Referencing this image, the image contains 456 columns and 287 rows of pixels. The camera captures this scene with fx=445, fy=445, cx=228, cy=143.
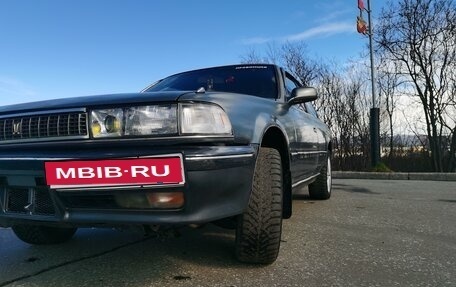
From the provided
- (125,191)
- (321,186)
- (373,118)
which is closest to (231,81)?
(125,191)

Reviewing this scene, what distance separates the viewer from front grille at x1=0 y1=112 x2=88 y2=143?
2262 millimetres

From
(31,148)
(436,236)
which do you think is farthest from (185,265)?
(436,236)

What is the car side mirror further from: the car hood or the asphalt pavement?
the car hood

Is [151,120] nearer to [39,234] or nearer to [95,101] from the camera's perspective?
[95,101]

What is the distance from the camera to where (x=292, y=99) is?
355 centimetres

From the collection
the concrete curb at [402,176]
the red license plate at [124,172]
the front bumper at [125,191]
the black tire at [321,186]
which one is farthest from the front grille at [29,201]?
the concrete curb at [402,176]

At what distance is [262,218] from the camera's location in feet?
8.30

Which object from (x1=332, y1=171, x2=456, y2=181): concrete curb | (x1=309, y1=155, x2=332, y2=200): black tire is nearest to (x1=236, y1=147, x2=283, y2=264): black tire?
(x1=309, y1=155, x2=332, y2=200): black tire

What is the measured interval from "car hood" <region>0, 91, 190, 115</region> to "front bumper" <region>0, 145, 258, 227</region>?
0.24 m

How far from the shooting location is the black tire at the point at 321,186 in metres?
5.47

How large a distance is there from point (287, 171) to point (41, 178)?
1618 millimetres

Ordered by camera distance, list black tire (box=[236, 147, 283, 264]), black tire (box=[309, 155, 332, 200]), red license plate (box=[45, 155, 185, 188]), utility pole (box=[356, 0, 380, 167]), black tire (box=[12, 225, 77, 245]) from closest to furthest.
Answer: red license plate (box=[45, 155, 185, 188]) < black tire (box=[236, 147, 283, 264]) < black tire (box=[12, 225, 77, 245]) < black tire (box=[309, 155, 332, 200]) < utility pole (box=[356, 0, 380, 167])

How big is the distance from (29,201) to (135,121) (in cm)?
73

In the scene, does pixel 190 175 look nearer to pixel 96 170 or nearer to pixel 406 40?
pixel 96 170
